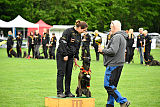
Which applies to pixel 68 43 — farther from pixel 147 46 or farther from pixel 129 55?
pixel 129 55

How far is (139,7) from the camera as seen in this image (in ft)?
205

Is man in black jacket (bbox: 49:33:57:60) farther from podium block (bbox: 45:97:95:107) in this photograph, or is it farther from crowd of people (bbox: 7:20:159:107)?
podium block (bbox: 45:97:95:107)

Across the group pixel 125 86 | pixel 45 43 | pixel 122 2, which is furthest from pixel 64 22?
pixel 125 86

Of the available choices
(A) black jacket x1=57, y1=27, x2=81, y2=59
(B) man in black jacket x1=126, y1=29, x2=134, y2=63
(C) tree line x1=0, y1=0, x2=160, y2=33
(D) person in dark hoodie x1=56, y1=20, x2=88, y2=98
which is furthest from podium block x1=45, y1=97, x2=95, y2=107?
(C) tree line x1=0, y1=0, x2=160, y2=33

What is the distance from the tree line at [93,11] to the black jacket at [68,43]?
49.7m

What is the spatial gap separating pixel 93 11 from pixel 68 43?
2071 inches

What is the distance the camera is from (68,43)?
8.57 m

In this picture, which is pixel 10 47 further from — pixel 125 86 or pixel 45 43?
pixel 125 86

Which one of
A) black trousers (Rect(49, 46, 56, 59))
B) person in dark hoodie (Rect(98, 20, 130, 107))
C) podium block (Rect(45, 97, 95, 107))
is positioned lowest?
black trousers (Rect(49, 46, 56, 59))

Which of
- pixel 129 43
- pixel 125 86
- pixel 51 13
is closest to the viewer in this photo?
pixel 125 86

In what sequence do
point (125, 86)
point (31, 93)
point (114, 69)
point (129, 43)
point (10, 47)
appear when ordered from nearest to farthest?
point (114, 69) → point (31, 93) → point (125, 86) → point (129, 43) → point (10, 47)

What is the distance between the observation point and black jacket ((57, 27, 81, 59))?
8.40 meters

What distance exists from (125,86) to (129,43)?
1093 cm

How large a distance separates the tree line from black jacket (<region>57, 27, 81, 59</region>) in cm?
4966
